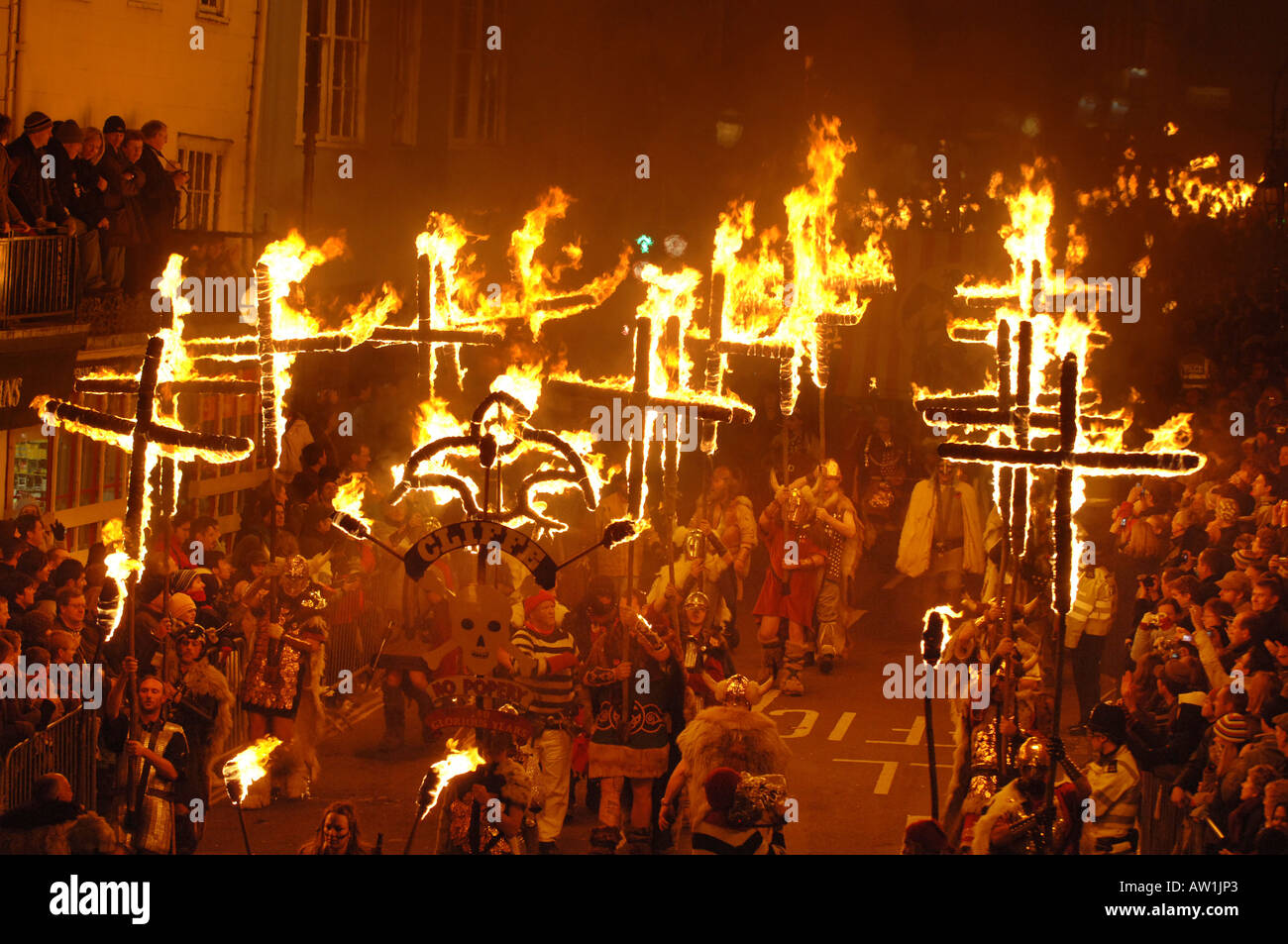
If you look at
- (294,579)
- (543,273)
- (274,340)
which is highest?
(543,273)

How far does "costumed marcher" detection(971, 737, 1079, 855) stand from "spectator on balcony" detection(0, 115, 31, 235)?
26.4 ft

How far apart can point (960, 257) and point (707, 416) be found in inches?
715

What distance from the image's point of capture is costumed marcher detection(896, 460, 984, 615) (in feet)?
51.0

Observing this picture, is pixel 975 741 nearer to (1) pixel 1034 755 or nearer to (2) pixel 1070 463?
(1) pixel 1034 755

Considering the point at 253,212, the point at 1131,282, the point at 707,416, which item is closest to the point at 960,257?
the point at 1131,282

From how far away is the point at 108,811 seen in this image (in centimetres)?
1018

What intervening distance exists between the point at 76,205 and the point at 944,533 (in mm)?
7754

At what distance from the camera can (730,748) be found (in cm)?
A: 1004

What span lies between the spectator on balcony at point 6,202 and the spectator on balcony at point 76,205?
41cm

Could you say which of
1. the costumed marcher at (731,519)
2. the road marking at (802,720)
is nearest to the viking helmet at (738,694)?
the road marking at (802,720)

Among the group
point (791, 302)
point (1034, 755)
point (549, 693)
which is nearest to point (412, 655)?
point (549, 693)

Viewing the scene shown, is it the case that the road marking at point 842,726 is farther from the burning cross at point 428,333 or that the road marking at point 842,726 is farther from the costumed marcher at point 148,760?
the costumed marcher at point 148,760

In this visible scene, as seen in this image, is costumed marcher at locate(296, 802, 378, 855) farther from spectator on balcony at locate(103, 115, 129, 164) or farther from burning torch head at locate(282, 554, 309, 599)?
spectator on balcony at locate(103, 115, 129, 164)

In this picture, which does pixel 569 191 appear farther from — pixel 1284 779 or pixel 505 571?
pixel 1284 779
